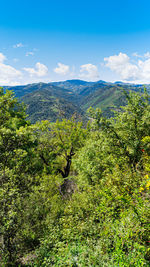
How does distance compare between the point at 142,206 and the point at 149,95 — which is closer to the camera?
the point at 142,206

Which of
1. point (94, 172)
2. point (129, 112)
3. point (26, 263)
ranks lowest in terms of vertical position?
point (26, 263)

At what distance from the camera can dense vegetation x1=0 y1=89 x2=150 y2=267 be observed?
6703 millimetres

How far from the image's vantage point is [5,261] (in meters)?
7.87

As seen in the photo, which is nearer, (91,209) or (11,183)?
(11,183)

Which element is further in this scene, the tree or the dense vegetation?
the tree

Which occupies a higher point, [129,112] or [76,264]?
[129,112]

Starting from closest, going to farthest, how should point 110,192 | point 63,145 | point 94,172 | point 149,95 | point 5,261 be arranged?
point 5,261
point 110,192
point 149,95
point 94,172
point 63,145

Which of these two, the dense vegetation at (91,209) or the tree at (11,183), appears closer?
the dense vegetation at (91,209)

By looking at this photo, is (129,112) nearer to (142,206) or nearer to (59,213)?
(142,206)

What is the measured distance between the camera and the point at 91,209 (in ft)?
34.7

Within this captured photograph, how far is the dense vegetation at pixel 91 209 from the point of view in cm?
670

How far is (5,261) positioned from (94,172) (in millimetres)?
12306

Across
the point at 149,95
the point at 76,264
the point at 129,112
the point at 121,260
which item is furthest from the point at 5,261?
the point at 149,95

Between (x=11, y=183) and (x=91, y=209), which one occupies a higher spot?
(x=11, y=183)
